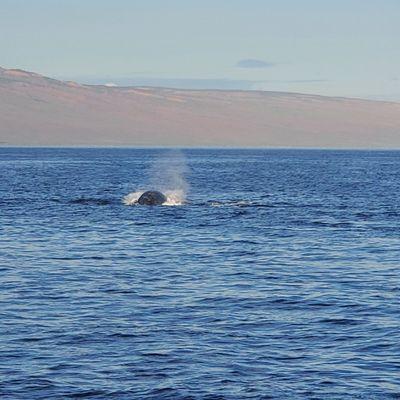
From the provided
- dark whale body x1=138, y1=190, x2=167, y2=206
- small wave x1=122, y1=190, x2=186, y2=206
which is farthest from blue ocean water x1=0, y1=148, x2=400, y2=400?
small wave x1=122, y1=190, x2=186, y2=206

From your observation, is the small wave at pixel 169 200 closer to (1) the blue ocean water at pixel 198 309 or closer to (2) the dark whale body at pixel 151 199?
(2) the dark whale body at pixel 151 199

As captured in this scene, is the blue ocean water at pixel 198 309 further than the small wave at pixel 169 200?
No

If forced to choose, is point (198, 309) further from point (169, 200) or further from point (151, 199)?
point (169, 200)

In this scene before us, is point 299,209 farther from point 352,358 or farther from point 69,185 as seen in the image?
point 352,358

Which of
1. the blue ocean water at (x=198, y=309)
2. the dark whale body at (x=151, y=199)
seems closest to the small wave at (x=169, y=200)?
the dark whale body at (x=151, y=199)

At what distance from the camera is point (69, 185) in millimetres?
95750

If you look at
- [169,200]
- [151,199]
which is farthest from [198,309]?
[169,200]

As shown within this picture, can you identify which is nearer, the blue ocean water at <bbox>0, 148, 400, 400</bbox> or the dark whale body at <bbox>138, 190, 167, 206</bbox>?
the blue ocean water at <bbox>0, 148, 400, 400</bbox>

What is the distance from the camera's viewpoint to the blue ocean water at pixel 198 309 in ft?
66.8

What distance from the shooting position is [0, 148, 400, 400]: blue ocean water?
20.4 m

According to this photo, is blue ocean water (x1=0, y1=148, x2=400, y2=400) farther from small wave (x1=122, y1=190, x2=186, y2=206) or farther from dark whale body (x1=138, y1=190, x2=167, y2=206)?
small wave (x1=122, y1=190, x2=186, y2=206)

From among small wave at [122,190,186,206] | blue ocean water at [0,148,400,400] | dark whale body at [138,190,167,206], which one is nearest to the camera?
blue ocean water at [0,148,400,400]

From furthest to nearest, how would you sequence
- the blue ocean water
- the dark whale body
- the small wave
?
the small wave
the dark whale body
the blue ocean water

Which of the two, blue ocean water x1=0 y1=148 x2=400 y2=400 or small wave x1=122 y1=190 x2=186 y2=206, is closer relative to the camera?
blue ocean water x1=0 y1=148 x2=400 y2=400
